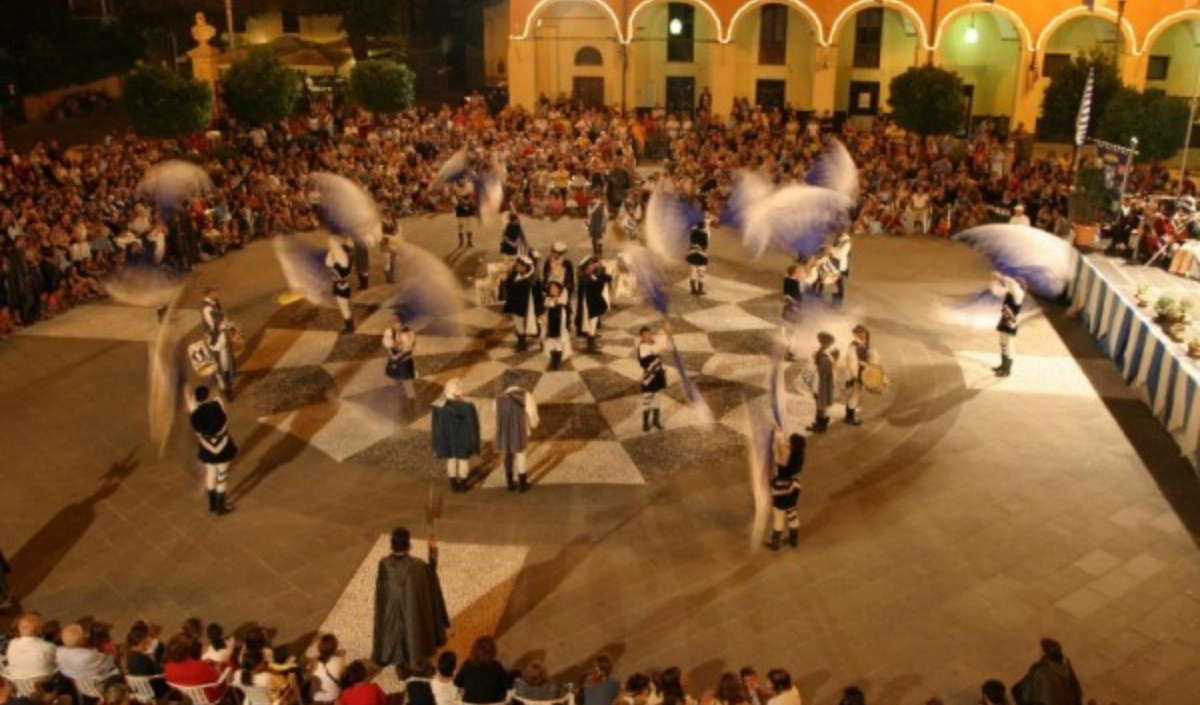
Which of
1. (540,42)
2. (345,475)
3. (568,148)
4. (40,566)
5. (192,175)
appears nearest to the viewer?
(40,566)

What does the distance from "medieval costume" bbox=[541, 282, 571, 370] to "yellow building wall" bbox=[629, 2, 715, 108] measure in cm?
2606

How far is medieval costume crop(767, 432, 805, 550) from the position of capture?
1146 cm

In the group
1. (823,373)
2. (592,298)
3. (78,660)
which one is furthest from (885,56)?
(78,660)

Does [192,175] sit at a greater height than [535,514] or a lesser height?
greater

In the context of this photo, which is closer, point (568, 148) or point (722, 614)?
point (722, 614)

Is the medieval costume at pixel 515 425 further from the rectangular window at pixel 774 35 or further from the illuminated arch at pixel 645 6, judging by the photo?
the rectangular window at pixel 774 35

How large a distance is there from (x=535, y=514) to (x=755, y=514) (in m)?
2.59

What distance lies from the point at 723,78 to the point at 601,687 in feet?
109

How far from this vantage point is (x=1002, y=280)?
55.1 ft

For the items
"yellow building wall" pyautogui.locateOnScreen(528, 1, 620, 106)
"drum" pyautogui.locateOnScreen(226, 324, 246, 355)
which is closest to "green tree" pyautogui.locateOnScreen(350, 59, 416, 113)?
"yellow building wall" pyautogui.locateOnScreen(528, 1, 620, 106)

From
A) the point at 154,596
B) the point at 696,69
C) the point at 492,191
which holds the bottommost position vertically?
the point at 154,596

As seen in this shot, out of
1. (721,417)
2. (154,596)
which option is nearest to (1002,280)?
(721,417)

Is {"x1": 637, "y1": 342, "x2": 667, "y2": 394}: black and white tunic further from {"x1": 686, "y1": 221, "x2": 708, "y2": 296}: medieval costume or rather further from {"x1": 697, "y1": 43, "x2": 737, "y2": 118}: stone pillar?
{"x1": 697, "y1": 43, "x2": 737, "y2": 118}: stone pillar

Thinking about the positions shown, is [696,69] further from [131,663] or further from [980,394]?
[131,663]
